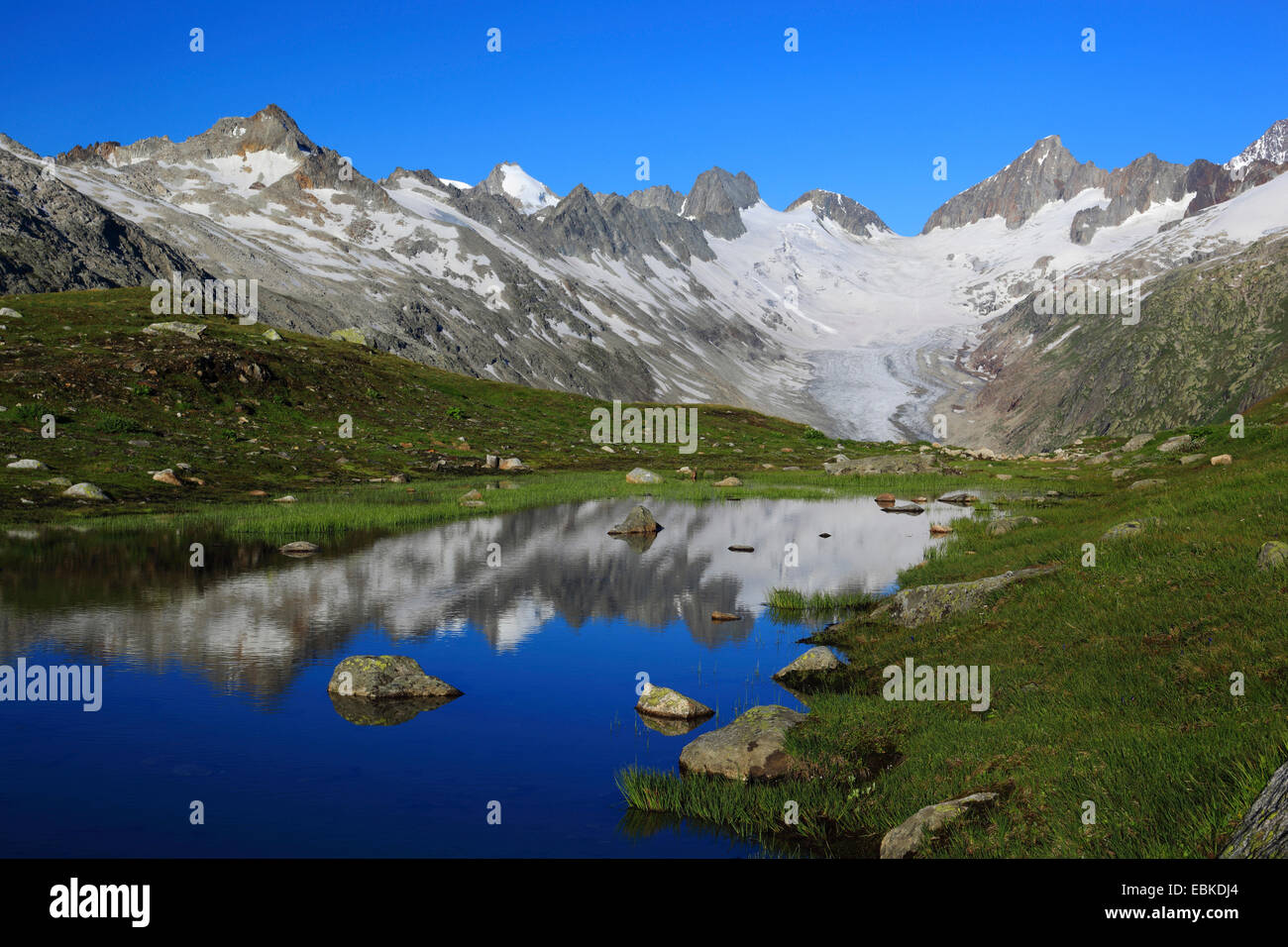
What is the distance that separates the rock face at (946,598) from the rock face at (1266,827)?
13.7 meters

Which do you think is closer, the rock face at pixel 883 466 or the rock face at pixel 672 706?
the rock face at pixel 672 706

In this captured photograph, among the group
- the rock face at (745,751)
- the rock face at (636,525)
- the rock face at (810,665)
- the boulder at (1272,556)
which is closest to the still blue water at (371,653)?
the rock face at (810,665)

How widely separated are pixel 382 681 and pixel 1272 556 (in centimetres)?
1823

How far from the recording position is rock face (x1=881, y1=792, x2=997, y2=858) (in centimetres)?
1140

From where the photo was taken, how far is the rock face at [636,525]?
43928 millimetres

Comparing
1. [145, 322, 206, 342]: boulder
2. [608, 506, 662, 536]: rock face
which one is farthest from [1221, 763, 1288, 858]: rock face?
[145, 322, 206, 342]: boulder

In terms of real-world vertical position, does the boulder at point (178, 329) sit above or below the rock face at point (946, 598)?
above

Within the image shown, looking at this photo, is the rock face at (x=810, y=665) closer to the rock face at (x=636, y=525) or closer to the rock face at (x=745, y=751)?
the rock face at (x=745, y=751)

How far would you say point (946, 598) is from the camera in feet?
75.9

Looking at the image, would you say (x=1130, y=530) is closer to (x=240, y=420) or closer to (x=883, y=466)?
(x=883, y=466)

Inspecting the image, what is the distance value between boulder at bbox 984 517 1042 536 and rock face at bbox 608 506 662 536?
1586cm
